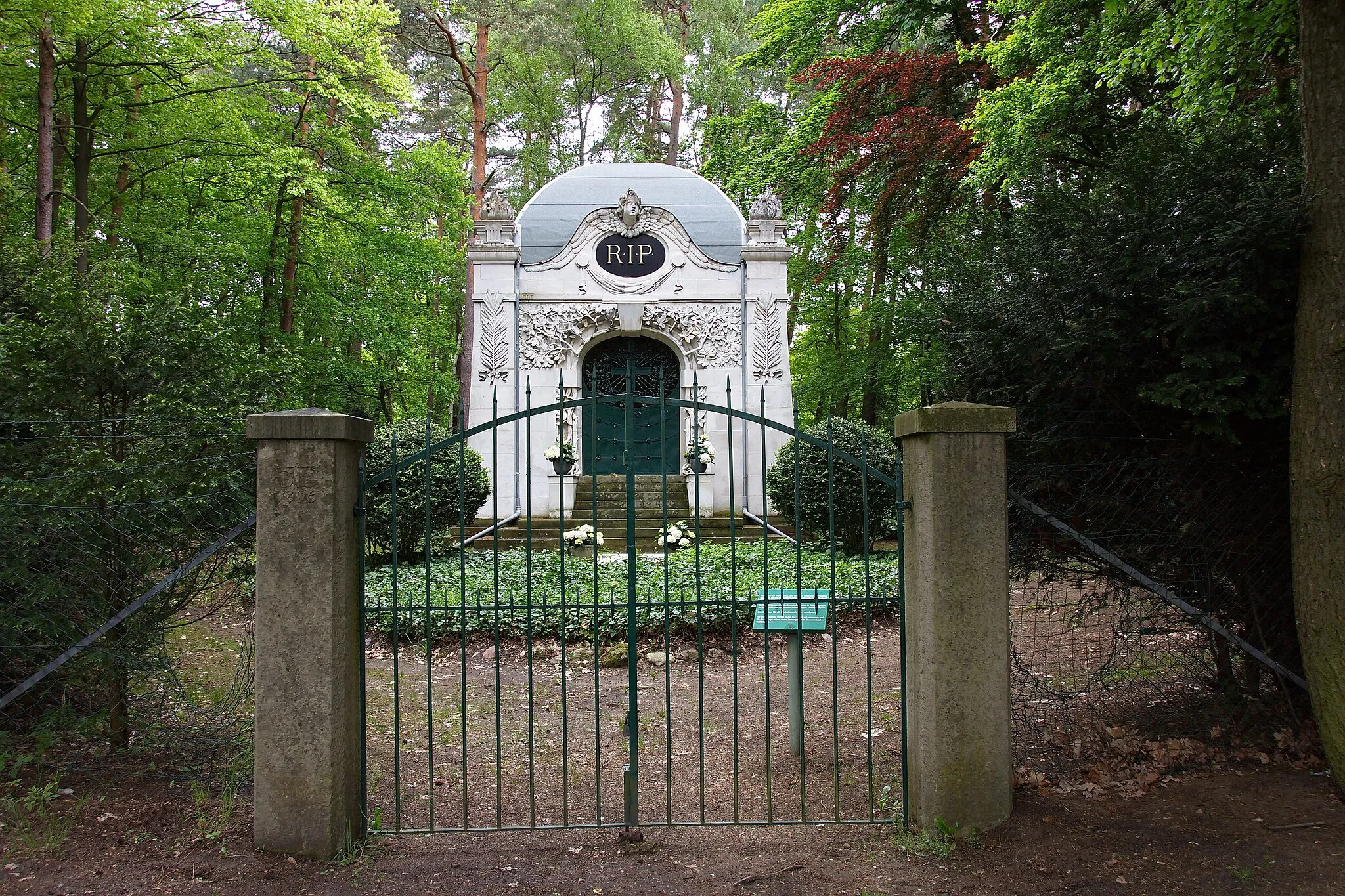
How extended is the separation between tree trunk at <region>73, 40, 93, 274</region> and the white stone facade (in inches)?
233

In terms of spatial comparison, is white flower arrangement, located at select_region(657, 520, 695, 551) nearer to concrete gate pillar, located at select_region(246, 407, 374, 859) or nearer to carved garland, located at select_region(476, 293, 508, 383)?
carved garland, located at select_region(476, 293, 508, 383)

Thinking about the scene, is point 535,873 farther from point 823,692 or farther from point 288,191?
point 288,191

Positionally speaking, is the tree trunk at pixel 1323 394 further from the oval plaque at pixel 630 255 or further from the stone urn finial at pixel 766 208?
the oval plaque at pixel 630 255

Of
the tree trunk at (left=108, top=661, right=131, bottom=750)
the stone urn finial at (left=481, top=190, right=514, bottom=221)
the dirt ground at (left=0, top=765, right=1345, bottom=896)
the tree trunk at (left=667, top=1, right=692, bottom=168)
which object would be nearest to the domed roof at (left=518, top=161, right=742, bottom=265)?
the stone urn finial at (left=481, top=190, right=514, bottom=221)

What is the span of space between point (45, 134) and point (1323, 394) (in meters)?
11.4

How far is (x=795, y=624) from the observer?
4898 mm

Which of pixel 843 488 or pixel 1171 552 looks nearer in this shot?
pixel 1171 552

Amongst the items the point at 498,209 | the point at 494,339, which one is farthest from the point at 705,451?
the point at 498,209

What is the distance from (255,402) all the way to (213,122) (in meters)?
10.6

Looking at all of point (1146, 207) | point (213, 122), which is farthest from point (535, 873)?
point (213, 122)

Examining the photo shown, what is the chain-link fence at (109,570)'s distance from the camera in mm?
4383

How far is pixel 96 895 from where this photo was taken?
3523mm

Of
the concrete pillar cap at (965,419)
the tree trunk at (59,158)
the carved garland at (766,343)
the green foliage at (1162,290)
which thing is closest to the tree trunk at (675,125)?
the carved garland at (766,343)

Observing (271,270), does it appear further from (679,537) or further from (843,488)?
(843,488)
